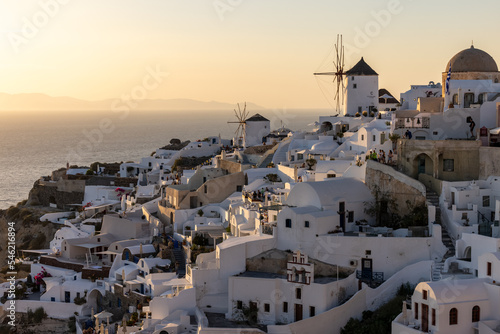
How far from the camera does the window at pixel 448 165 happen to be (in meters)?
30.5

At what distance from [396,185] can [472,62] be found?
10145 mm

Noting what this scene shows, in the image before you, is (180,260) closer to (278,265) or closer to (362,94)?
(278,265)

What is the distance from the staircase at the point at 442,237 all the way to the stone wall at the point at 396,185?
43 cm

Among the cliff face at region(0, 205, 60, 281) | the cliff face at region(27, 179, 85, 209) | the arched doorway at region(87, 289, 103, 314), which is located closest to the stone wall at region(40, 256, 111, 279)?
the arched doorway at region(87, 289, 103, 314)

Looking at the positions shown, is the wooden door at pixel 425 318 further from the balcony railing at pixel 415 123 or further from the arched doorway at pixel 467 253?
the balcony railing at pixel 415 123

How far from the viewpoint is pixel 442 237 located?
27.6 meters

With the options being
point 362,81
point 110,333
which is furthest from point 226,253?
point 362,81

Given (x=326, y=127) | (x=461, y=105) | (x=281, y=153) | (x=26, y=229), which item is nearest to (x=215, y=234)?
(x=461, y=105)

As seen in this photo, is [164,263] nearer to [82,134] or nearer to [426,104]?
[426,104]

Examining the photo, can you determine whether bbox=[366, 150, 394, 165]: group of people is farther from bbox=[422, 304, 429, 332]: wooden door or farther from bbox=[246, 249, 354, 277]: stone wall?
bbox=[422, 304, 429, 332]: wooden door

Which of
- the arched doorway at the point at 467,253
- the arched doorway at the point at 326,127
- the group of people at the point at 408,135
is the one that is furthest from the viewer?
the arched doorway at the point at 326,127

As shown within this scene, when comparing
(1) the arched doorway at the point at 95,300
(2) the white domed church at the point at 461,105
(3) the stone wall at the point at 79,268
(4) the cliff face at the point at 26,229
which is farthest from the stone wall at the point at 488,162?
(4) the cliff face at the point at 26,229

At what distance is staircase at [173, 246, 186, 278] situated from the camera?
103 feet

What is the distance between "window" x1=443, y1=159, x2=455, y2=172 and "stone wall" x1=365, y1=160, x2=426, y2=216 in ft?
5.29
